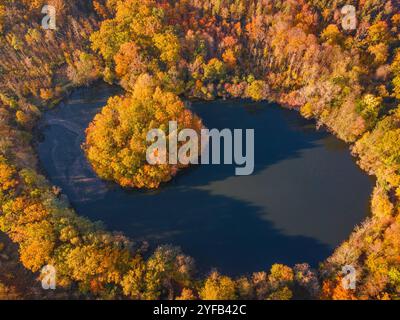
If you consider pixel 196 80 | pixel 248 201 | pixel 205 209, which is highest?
pixel 196 80

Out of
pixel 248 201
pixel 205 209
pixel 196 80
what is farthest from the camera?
pixel 196 80

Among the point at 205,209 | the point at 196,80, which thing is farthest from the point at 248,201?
the point at 196,80

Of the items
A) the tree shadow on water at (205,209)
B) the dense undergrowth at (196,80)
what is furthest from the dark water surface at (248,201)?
the dense undergrowth at (196,80)

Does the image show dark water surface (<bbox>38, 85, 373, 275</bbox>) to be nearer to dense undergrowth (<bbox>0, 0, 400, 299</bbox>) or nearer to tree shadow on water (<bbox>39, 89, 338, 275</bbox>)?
tree shadow on water (<bbox>39, 89, 338, 275</bbox>)

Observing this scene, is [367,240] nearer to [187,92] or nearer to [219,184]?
[219,184]

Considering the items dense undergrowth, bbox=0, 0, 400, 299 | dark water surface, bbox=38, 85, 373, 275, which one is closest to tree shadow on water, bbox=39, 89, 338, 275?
dark water surface, bbox=38, 85, 373, 275

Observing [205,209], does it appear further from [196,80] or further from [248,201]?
[196,80]

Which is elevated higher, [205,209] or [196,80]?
[196,80]
